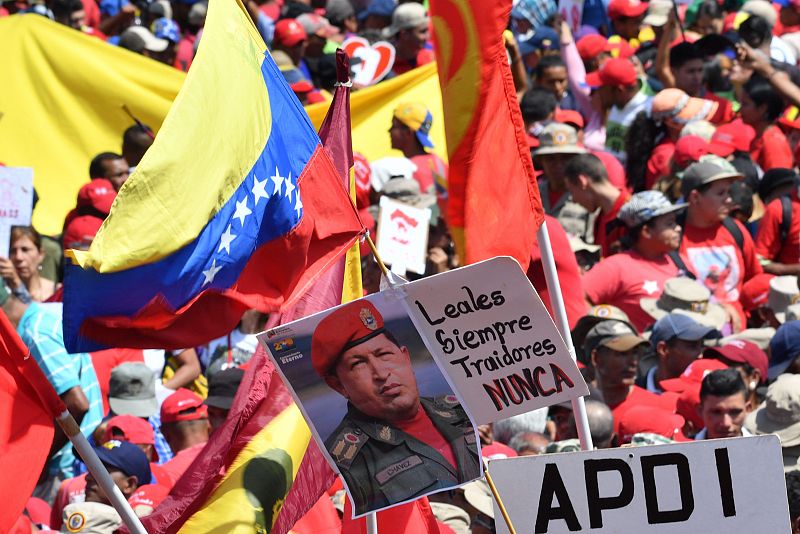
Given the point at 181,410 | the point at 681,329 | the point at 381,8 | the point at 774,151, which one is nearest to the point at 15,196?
the point at 181,410

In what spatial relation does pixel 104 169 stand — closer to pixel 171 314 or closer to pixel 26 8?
A: pixel 26 8

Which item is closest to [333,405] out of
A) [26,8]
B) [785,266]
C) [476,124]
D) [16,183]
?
[476,124]

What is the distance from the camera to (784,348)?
25.3 feet

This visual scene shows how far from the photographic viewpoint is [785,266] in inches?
377

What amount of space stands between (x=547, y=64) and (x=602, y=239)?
254cm

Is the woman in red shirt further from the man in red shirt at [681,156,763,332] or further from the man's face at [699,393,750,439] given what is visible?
the man's face at [699,393,750,439]

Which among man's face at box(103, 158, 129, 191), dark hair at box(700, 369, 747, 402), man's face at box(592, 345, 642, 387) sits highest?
man's face at box(103, 158, 129, 191)

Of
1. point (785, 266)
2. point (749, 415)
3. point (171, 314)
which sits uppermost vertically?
point (171, 314)

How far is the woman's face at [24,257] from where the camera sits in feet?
28.6

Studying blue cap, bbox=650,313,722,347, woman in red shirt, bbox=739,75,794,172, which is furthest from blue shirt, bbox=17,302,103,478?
woman in red shirt, bbox=739,75,794,172

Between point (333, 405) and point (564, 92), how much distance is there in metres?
7.45

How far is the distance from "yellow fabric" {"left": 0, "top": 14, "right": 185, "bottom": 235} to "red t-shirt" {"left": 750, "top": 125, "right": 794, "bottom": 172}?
403cm

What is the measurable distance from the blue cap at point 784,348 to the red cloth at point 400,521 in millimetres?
2860

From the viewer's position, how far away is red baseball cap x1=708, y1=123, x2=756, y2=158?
10062mm
